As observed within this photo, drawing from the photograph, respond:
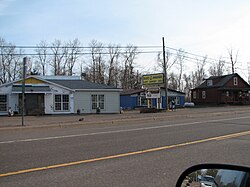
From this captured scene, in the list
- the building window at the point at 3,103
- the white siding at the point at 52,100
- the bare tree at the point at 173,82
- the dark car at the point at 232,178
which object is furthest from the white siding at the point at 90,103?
the bare tree at the point at 173,82

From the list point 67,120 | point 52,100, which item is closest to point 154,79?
point 52,100

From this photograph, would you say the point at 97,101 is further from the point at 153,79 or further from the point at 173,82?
the point at 173,82

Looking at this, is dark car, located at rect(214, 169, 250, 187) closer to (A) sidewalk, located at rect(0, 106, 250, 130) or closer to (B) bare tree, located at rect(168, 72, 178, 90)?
(A) sidewalk, located at rect(0, 106, 250, 130)

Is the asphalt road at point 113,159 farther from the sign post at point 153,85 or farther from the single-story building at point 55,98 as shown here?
the sign post at point 153,85

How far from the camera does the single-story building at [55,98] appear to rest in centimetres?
3197

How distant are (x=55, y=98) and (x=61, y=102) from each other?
78 cm

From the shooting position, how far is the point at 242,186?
2076 millimetres

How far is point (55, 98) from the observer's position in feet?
110

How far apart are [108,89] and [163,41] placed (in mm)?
9425

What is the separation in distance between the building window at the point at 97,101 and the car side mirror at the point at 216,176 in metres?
33.1

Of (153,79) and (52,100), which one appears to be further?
(153,79)

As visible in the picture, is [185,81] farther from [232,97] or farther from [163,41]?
[163,41]

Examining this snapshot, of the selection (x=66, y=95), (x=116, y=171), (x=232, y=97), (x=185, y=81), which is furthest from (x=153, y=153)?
(x=185, y=81)

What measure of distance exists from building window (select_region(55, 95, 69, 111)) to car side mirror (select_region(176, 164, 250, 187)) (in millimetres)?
31955
